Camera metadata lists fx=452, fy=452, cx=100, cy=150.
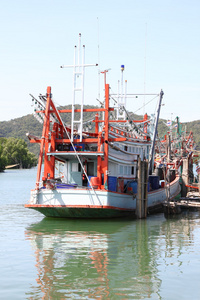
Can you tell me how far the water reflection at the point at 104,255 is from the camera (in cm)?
1277

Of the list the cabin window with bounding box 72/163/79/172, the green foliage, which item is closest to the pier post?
the cabin window with bounding box 72/163/79/172

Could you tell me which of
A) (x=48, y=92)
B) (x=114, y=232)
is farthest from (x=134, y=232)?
(x=48, y=92)

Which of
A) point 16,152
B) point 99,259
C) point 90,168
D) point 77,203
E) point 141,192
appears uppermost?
point 16,152

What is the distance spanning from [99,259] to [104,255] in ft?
2.29

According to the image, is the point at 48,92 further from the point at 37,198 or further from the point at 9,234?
the point at 9,234

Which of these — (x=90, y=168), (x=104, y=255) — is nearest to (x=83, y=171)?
(x=90, y=168)

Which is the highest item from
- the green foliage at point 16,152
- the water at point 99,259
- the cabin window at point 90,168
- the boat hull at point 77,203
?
the green foliage at point 16,152

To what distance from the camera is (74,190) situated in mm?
24938

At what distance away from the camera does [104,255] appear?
17.1 m

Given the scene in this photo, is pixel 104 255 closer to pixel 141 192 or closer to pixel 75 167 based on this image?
pixel 141 192

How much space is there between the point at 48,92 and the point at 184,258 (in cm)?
1440

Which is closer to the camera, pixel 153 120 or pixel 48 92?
pixel 48 92

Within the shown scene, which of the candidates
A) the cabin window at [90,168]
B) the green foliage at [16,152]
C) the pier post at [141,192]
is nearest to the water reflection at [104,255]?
the pier post at [141,192]

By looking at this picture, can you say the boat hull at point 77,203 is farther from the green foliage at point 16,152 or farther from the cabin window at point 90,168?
the green foliage at point 16,152
